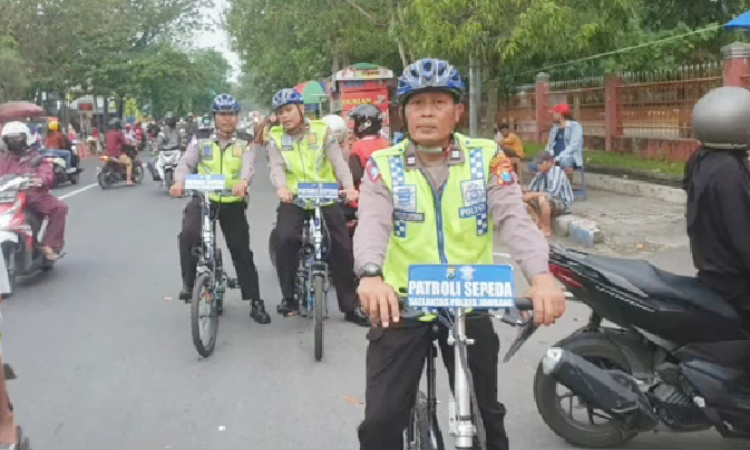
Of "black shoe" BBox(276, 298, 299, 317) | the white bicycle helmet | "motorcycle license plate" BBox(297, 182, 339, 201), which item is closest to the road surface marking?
the white bicycle helmet

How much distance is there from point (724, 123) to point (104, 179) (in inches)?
779

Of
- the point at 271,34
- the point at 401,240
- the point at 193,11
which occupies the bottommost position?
the point at 401,240

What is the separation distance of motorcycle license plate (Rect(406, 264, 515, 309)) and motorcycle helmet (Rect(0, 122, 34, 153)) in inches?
315

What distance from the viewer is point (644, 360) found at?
15.9ft

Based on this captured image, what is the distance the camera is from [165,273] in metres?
10.4

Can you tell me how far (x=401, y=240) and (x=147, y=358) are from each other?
13.1ft

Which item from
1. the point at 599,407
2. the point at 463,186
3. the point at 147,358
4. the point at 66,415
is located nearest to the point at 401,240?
the point at 463,186

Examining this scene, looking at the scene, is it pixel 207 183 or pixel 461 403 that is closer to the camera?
pixel 461 403

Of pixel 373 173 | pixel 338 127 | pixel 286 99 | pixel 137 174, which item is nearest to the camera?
pixel 373 173

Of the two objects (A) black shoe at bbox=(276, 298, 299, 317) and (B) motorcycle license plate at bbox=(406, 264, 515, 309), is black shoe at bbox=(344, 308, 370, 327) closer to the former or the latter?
(A) black shoe at bbox=(276, 298, 299, 317)

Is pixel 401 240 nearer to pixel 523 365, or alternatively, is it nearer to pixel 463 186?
pixel 463 186

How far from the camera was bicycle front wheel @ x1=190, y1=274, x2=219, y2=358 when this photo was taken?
6.69 metres

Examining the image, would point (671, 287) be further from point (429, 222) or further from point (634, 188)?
point (634, 188)

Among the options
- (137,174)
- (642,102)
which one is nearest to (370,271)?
(642,102)
